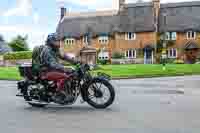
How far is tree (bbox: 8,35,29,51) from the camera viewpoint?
89.6 meters

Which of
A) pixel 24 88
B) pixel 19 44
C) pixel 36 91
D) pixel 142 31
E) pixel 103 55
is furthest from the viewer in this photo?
pixel 19 44

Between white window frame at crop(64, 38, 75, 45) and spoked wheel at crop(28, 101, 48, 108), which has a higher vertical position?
white window frame at crop(64, 38, 75, 45)

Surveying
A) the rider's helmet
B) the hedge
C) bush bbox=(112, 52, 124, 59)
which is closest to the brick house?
bush bbox=(112, 52, 124, 59)

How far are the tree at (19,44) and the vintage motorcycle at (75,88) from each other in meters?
80.8

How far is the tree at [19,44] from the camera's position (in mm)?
89562

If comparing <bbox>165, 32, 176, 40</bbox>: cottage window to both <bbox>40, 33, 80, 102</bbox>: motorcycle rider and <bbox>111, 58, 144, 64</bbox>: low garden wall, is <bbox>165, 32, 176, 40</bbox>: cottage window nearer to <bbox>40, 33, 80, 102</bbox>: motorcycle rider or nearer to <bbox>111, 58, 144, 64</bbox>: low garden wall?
<bbox>111, 58, 144, 64</bbox>: low garden wall

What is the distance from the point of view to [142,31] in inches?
2598

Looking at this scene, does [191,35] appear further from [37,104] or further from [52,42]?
[37,104]

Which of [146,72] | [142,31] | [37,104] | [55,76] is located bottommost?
[37,104]

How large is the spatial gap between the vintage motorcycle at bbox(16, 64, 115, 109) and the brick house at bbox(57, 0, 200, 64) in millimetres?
53213

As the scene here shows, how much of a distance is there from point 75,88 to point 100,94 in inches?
23.7

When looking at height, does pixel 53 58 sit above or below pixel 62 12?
below

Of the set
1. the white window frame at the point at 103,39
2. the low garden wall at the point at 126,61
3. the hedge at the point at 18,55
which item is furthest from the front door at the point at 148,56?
the hedge at the point at 18,55

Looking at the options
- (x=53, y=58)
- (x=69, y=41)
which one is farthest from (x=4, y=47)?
(x=53, y=58)
